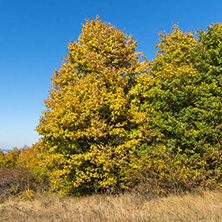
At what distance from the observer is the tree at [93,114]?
11.5 meters

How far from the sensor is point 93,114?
1156cm

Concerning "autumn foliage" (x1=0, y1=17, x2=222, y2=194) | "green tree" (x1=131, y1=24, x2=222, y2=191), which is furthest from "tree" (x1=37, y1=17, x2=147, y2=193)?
"green tree" (x1=131, y1=24, x2=222, y2=191)

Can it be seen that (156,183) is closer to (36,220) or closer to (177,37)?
(36,220)

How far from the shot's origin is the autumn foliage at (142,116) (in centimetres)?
1097

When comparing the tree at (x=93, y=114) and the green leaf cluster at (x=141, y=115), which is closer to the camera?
the green leaf cluster at (x=141, y=115)

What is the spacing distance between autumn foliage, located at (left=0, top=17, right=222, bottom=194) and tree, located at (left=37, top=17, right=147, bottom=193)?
0.21 feet

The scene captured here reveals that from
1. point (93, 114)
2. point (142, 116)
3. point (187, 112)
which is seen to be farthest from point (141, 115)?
point (93, 114)

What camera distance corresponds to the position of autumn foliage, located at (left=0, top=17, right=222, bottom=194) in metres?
11.0

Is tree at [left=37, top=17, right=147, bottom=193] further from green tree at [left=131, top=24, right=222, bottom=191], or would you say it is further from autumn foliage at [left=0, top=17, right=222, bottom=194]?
green tree at [left=131, top=24, right=222, bottom=191]

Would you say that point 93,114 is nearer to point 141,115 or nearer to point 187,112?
point 141,115

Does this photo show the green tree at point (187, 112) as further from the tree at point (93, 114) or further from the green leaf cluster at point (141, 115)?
the tree at point (93, 114)

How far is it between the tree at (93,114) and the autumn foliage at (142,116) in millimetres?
63

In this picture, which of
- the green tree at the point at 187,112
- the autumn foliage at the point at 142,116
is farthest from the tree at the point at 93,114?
the green tree at the point at 187,112

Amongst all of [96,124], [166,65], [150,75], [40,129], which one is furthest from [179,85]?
[40,129]
